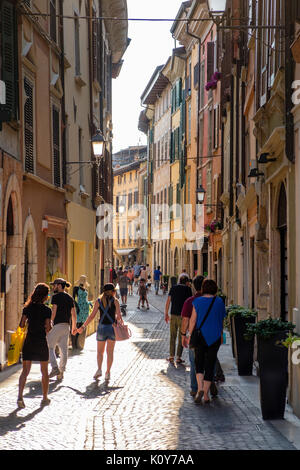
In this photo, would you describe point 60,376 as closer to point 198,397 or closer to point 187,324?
point 187,324

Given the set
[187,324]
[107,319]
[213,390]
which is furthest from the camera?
[107,319]

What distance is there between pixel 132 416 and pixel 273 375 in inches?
65.9

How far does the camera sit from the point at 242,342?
14.4 metres

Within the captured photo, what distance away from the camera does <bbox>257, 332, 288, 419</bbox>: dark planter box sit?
32.5 ft

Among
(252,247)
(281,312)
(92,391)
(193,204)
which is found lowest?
→ (92,391)

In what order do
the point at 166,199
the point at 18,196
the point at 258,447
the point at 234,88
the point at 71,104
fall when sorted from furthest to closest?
the point at 166,199 < the point at 234,88 < the point at 71,104 < the point at 18,196 < the point at 258,447

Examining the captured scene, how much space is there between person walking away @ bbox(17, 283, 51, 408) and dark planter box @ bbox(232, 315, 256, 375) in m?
4.10

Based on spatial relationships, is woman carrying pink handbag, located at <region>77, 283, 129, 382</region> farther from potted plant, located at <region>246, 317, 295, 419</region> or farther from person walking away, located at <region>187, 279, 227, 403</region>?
potted plant, located at <region>246, 317, 295, 419</region>

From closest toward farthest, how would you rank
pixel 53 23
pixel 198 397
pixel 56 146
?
pixel 198 397, pixel 53 23, pixel 56 146

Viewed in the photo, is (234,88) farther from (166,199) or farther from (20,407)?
(166,199)

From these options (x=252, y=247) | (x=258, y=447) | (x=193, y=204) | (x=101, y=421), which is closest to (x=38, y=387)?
(x=101, y=421)

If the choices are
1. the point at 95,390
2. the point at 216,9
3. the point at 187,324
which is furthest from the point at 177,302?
the point at 216,9

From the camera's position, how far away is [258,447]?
26.8 ft

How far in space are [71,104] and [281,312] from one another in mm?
10176
